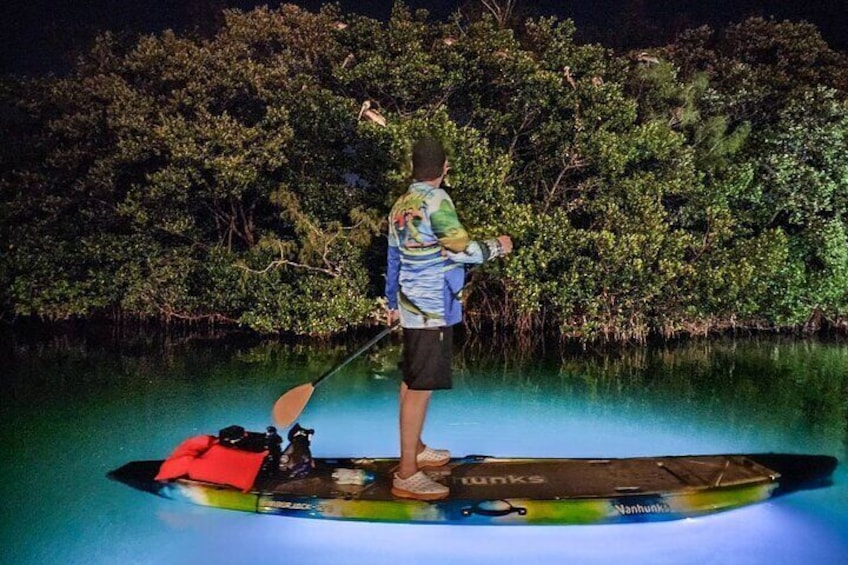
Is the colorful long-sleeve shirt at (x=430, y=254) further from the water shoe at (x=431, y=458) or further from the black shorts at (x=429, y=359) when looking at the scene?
the water shoe at (x=431, y=458)

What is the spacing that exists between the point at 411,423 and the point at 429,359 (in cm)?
35

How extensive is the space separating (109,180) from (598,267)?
7042 mm

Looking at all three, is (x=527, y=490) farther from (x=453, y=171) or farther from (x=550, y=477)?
(x=453, y=171)

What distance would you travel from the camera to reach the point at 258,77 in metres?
10.2

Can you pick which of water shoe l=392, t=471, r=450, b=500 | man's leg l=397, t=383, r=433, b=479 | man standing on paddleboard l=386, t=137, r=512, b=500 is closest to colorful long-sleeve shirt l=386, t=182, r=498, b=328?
man standing on paddleboard l=386, t=137, r=512, b=500

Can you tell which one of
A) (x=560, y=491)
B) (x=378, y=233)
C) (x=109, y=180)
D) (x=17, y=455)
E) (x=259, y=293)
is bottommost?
(x=17, y=455)

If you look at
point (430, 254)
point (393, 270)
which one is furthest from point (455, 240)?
point (393, 270)

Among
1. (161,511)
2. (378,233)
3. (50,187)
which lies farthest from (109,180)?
(161,511)

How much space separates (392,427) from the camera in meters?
5.68

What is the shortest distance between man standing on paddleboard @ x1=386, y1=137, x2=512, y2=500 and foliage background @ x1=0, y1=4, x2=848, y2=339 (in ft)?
17.6

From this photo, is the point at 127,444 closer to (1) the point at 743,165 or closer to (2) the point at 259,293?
(2) the point at 259,293

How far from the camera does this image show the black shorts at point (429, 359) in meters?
3.34

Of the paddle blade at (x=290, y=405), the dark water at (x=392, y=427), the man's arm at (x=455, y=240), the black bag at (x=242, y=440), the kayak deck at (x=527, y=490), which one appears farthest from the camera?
the paddle blade at (x=290, y=405)

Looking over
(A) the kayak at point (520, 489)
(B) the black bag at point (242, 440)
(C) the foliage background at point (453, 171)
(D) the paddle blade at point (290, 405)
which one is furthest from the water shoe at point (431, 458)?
(C) the foliage background at point (453, 171)
